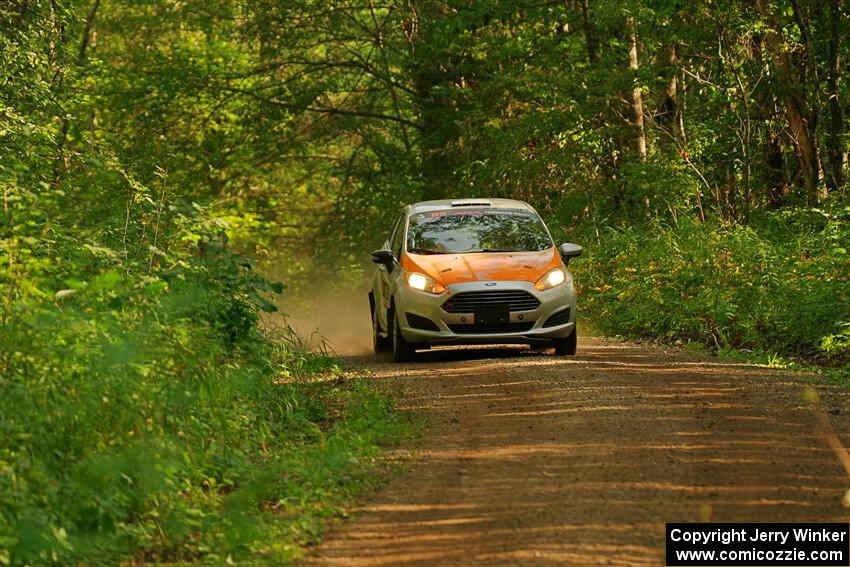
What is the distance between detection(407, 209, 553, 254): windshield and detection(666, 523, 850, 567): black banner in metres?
8.98

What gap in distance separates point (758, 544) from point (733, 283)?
38.9 feet

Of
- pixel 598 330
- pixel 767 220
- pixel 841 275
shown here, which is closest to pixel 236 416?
pixel 841 275

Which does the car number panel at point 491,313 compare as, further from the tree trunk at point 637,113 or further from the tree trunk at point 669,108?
the tree trunk at point 669,108

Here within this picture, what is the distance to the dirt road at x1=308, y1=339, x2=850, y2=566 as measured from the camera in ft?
22.7

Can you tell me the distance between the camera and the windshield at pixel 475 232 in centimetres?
1576

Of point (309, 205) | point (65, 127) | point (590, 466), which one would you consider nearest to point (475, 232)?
point (590, 466)

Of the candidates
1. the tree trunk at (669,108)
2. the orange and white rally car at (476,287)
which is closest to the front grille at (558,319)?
the orange and white rally car at (476,287)

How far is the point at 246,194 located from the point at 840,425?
118 ft

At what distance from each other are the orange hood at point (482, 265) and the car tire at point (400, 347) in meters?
0.64

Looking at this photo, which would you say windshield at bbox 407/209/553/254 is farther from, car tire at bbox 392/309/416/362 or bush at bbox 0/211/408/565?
bush at bbox 0/211/408/565

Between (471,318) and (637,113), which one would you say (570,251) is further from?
(637,113)

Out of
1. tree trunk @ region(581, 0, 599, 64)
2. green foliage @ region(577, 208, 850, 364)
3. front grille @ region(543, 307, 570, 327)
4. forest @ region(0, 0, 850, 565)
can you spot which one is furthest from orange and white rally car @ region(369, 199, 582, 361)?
tree trunk @ region(581, 0, 599, 64)

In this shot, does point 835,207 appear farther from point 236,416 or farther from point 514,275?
point 236,416

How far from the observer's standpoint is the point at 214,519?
7.52 meters
